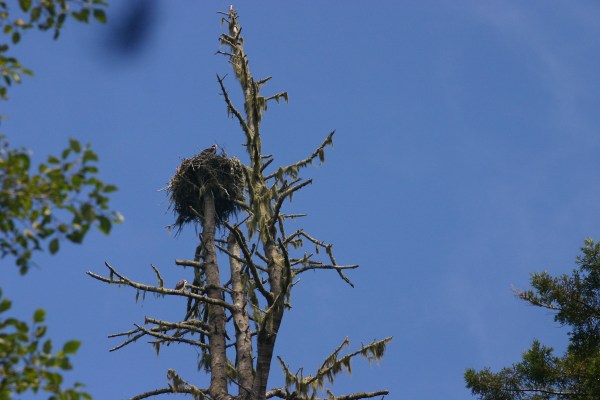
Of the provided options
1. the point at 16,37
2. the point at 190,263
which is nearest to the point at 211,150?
the point at 190,263

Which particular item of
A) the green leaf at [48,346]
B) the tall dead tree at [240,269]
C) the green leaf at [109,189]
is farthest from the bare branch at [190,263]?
the green leaf at [48,346]

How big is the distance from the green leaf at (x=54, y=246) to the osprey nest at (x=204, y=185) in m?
14.5

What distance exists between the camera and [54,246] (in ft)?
20.8

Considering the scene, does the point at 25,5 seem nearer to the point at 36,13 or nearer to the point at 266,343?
the point at 36,13

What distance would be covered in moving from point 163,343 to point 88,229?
480 inches

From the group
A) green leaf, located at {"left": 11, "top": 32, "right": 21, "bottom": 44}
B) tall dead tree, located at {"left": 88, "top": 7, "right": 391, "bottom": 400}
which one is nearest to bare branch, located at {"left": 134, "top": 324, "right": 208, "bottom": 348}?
tall dead tree, located at {"left": 88, "top": 7, "right": 391, "bottom": 400}

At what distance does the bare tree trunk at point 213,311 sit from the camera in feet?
57.5

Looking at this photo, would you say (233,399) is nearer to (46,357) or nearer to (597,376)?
(597,376)

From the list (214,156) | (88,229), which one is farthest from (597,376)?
(88,229)

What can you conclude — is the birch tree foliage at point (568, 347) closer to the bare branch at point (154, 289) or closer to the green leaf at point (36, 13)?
the bare branch at point (154, 289)

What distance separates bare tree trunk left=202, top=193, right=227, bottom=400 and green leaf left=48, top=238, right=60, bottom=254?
11.1 meters

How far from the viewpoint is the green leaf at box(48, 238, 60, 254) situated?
631cm

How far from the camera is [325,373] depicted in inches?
612

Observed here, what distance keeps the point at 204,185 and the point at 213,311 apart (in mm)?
3212
